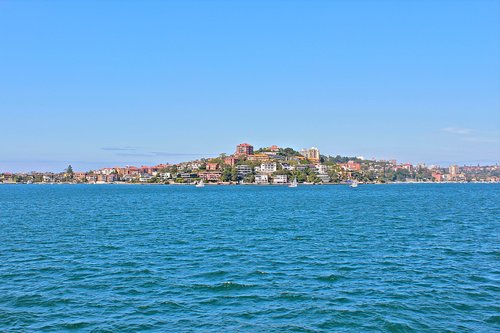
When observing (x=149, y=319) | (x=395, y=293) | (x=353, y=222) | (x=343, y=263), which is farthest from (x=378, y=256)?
(x=353, y=222)

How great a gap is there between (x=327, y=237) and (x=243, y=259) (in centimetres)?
1259

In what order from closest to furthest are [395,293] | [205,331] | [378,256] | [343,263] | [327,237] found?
[205,331], [395,293], [343,263], [378,256], [327,237]

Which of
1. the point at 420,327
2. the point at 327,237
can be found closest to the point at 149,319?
the point at 420,327

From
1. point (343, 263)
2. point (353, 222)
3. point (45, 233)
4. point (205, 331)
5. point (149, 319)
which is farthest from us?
point (353, 222)

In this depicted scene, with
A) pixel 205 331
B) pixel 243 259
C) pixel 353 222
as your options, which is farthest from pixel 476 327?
pixel 353 222

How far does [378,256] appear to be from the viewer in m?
30.2

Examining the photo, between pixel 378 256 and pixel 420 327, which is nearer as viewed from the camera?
pixel 420 327

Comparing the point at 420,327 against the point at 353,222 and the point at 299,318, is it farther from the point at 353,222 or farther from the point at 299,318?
the point at 353,222

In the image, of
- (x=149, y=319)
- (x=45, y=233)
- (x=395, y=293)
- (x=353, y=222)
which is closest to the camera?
(x=149, y=319)

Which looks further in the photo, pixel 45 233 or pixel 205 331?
pixel 45 233

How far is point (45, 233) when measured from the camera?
142ft

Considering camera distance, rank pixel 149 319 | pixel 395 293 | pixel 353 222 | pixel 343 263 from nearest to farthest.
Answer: pixel 149 319
pixel 395 293
pixel 343 263
pixel 353 222

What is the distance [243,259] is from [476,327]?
1527 centimetres

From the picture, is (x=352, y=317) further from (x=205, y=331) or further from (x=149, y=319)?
(x=149, y=319)
